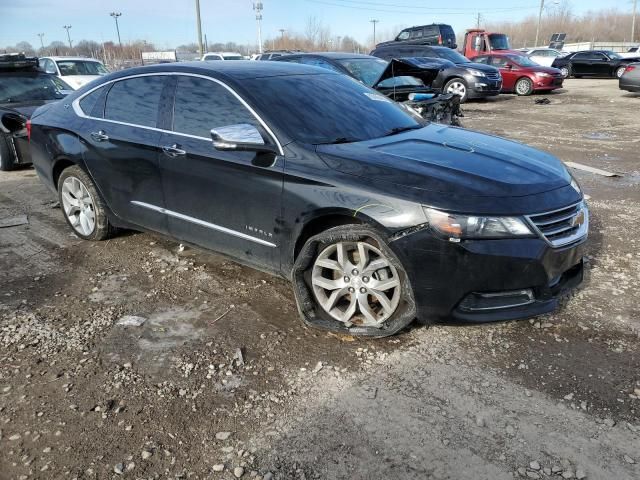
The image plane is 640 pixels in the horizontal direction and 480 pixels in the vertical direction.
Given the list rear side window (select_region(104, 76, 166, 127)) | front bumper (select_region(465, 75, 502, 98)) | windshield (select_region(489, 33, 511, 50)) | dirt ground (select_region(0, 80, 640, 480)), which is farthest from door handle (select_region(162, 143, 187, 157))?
windshield (select_region(489, 33, 511, 50))

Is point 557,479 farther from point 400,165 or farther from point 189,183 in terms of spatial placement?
point 189,183

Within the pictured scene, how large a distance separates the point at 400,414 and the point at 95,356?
183cm

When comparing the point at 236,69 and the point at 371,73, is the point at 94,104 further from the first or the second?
the point at 371,73

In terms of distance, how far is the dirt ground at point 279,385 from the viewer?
2324mm

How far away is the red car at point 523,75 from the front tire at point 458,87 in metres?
3.86

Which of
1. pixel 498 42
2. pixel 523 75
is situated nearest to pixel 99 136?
pixel 523 75

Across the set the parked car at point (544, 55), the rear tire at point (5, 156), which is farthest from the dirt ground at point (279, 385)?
the parked car at point (544, 55)

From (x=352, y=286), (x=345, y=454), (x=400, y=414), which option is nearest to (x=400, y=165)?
(x=352, y=286)

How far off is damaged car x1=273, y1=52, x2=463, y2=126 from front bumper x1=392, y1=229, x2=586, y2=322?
4901 mm

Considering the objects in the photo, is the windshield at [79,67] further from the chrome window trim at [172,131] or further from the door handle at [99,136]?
the door handle at [99,136]

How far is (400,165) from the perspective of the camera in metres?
3.10

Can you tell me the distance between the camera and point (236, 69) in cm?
396

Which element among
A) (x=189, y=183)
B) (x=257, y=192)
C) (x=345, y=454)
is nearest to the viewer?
(x=345, y=454)

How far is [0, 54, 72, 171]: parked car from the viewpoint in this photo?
7773 millimetres
